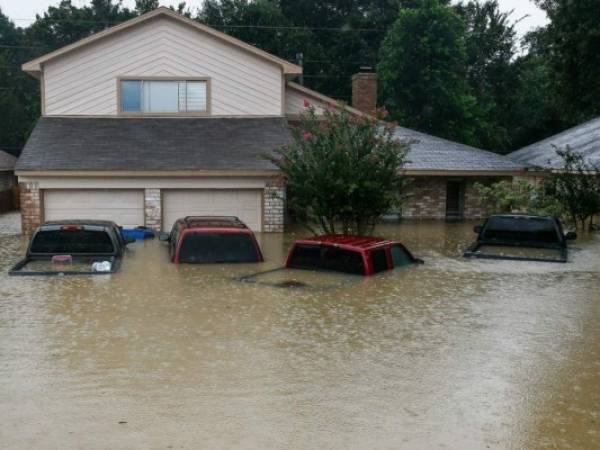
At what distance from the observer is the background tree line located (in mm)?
40375

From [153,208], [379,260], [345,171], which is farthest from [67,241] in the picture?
[153,208]

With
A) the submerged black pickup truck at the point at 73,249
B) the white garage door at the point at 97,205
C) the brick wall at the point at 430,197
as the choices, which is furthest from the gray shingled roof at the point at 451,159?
the submerged black pickup truck at the point at 73,249

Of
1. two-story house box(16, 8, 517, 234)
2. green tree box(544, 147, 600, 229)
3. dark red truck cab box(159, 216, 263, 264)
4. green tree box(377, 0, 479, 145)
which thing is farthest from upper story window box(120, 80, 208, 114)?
green tree box(377, 0, 479, 145)

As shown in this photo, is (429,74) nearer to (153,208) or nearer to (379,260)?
(153,208)

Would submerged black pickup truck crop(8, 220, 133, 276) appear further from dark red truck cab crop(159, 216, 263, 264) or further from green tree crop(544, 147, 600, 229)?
green tree crop(544, 147, 600, 229)

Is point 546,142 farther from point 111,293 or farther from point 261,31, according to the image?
point 111,293

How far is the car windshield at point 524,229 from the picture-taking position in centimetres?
1908

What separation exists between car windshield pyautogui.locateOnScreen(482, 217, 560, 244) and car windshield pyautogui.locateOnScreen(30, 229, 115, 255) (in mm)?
10184

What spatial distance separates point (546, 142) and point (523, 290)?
22.5 meters

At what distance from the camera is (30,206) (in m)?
23.0

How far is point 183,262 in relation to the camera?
16.8m

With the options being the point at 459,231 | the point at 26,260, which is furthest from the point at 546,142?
the point at 26,260

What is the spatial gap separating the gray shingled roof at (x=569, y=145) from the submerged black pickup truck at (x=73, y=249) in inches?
674

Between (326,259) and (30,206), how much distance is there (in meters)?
12.1
